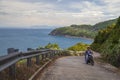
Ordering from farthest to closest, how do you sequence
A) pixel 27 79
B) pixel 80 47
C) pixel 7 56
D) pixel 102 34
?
pixel 80 47
pixel 102 34
pixel 27 79
pixel 7 56

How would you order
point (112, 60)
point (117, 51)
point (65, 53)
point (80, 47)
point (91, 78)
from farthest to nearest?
point (80, 47)
point (65, 53)
point (112, 60)
point (117, 51)
point (91, 78)

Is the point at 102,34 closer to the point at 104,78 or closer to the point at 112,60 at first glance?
the point at 112,60

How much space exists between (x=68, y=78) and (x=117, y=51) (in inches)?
408

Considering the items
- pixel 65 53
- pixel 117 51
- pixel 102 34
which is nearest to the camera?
pixel 117 51

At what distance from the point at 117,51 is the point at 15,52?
47.0 ft

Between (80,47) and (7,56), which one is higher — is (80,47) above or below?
below

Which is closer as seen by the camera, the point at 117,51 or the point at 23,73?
the point at 23,73

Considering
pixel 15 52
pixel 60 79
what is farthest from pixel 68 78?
pixel 15 52

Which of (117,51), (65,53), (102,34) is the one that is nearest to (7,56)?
(117,51)

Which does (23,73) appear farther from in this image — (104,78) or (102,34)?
(102,34)

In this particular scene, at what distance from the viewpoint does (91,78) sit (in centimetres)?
1583

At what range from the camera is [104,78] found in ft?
53.5

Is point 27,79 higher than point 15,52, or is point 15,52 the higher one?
point 15,52

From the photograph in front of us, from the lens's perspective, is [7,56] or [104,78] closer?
[7,56]
